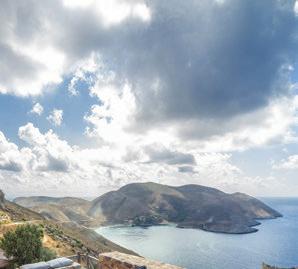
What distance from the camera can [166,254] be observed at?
614 feet

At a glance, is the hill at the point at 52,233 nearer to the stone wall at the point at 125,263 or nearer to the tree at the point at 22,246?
the tree at the point at 22,246

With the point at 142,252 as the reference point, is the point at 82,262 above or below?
above

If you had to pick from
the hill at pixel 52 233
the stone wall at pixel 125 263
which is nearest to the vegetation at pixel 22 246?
the stone wall at pixel 125 263

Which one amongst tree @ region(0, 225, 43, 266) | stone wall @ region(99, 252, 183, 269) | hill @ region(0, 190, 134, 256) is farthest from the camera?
hill @ region(0, 190, 134, 256)

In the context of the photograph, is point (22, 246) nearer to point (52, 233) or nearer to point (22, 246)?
point (22, 246)

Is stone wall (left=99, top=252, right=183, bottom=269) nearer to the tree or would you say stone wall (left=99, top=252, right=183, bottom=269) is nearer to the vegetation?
the vegetation

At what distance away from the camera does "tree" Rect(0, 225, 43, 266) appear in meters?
21.3

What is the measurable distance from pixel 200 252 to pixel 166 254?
19.2 m

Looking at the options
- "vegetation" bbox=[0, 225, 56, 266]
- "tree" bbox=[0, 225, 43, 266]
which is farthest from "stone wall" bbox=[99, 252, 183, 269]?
"tree" bbox=[0, 225, 43, 266]

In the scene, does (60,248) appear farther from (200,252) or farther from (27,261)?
(200,252)

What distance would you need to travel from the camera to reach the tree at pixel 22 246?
21.3 m

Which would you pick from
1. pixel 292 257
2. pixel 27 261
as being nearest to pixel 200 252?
pixel 292 257

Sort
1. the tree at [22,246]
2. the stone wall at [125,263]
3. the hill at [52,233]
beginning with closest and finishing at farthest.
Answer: the stone wall at [125,263] → the tree at [22,246] → the hill at [52,233]

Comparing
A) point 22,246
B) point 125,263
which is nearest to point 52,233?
point 22,246
